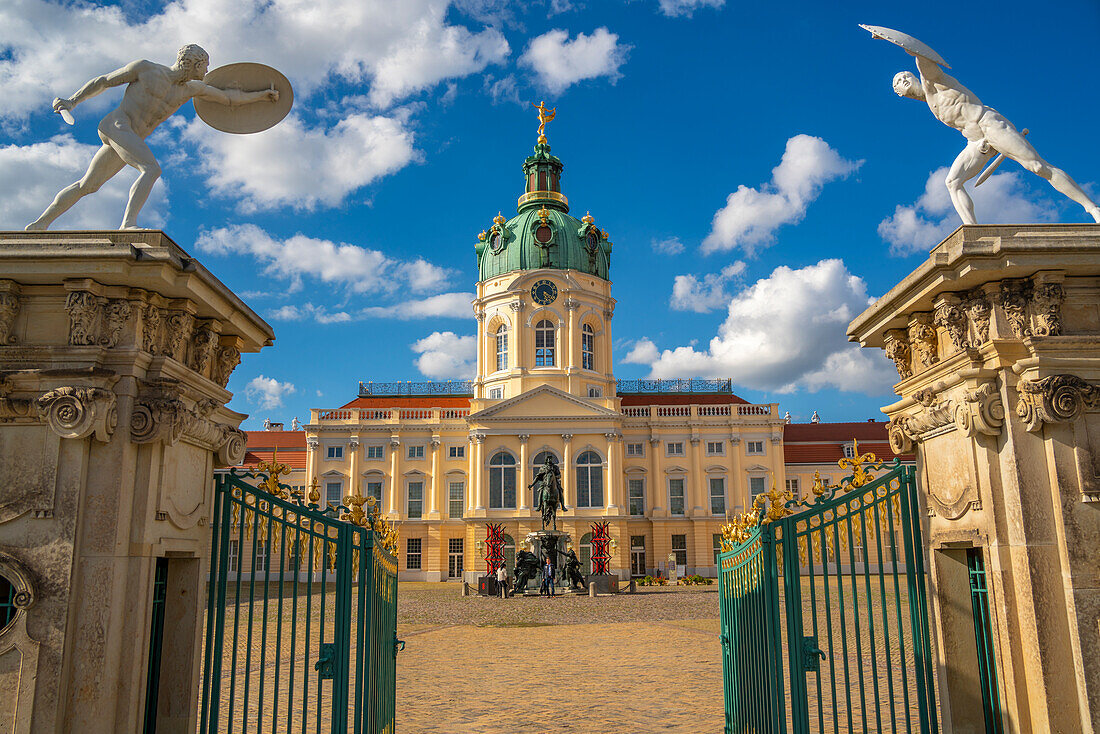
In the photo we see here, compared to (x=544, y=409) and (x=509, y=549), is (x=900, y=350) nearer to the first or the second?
(x=509, y=549)

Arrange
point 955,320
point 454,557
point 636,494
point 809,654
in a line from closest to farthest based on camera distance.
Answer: point 955,320
point 809,654
point 454,557
point 636,494

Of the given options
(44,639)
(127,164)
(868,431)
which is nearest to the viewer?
(44,639)

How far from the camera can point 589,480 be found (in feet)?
157

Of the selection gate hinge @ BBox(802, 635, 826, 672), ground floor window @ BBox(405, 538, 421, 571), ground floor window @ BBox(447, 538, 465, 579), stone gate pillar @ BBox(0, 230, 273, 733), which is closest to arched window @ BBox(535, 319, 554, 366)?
ground floor window @ BBox(447, 538, 465, 579)

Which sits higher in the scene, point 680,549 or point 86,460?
point 86,460

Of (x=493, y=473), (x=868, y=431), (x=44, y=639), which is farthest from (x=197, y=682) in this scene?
(x=868, y=431)

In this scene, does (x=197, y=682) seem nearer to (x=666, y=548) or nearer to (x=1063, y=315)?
(x=1063, y=315)

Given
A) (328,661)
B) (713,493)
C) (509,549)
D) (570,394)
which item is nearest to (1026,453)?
(328,661)

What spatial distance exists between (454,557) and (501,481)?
5.89 m

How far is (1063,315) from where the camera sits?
5.32m

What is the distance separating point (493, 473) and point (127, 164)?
4289 centimetres

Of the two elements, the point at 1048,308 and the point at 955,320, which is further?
the point at 955,320

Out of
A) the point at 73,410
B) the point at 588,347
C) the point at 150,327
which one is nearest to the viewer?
the point at 73,410

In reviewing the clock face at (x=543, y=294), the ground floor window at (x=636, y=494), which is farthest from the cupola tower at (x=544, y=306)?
the ground floor window at (x=636, y=494)
